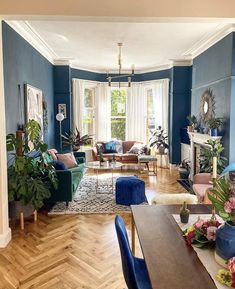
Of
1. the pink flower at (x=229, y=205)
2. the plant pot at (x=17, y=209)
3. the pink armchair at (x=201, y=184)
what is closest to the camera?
the pink flower at (x=229, y=205)

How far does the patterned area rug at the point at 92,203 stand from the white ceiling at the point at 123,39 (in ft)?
9.84

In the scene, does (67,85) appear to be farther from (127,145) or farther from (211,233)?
(211,233)

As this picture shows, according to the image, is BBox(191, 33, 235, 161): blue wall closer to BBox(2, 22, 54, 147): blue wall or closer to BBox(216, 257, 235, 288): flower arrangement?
BBox(2, 22, 54, 147): blue wall

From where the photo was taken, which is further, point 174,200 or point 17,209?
point 17,209

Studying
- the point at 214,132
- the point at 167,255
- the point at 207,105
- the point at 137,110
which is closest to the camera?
the point at 167,255

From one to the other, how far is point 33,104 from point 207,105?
3.49m

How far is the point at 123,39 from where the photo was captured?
578 cm

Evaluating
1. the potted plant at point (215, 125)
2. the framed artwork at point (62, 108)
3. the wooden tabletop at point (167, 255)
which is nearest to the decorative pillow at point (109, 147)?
the framed artwork at point (62, 108)

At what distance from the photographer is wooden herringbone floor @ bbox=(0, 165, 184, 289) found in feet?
8.87

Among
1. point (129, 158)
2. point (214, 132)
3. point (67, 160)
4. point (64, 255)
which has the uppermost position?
point (214, 132)

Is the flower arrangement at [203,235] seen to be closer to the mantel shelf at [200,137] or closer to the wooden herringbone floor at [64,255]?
the wooden herringbone floor at [64,255]

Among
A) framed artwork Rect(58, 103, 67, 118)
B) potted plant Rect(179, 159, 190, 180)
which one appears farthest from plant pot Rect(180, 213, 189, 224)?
framed artwork Rect(58, 103, 67, 118)

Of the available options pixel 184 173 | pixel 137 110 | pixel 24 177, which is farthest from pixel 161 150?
pixel 24 177

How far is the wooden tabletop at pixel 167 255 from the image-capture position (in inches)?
53.3
